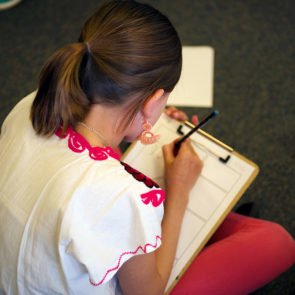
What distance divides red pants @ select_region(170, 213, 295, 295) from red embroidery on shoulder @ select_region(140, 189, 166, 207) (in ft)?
0.91

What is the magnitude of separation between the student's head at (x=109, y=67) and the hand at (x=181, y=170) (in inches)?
9.7

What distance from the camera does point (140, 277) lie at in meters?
0.60

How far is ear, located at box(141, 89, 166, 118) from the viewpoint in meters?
0.58

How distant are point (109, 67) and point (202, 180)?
395 mm

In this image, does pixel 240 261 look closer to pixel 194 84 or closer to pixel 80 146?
pixel 80 146

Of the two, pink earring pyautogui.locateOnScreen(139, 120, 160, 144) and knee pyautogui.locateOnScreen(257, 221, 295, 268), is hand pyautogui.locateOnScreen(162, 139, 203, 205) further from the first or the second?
knee pyautogui.locateOnScreen(257, 221, 295, 268)

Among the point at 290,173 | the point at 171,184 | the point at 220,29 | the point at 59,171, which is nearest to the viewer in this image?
the point at 59,171

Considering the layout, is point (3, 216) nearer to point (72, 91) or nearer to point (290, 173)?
point (72, 91)

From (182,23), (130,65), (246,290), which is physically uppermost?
(130,65)

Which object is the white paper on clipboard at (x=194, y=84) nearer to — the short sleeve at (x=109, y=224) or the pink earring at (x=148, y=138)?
the pink earring at (x=148, y=138)

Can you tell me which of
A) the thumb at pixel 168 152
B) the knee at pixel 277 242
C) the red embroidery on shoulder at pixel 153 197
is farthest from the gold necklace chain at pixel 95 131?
the knee at pixel 277 242

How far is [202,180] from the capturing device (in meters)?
0.81

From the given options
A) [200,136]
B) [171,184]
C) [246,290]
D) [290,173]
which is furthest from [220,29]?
[246,290]

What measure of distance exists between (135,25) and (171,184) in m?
0.36
